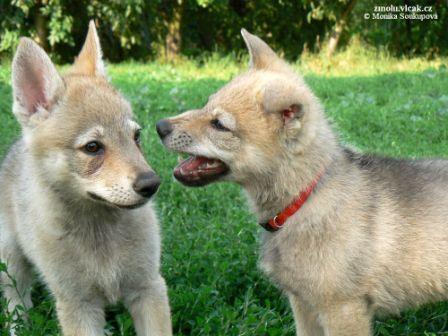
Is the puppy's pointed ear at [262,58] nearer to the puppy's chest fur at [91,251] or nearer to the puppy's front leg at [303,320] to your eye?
the puppy's chest fur at [91,251]

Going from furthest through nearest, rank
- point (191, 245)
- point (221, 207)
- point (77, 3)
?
1. point (77, 3)
2. point (221, 207)
3. point (191, 245)

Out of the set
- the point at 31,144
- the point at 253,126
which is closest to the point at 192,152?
the point at 253,126

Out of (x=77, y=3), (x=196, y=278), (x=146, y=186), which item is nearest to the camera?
(x=146, y=186)

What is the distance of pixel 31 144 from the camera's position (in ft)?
11.1

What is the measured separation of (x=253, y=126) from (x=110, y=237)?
1.01 meters

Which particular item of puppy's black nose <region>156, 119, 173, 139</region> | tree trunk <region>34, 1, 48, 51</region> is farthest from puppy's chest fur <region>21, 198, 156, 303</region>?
tree trunk <region>34, 1, 48, 51</region>

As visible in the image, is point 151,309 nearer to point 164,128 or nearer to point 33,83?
point 164,128

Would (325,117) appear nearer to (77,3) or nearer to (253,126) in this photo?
(253,126)

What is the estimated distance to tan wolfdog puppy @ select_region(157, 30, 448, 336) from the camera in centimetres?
322

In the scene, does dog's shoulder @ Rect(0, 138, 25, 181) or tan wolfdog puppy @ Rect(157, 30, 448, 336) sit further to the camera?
dog's shoulder @ Rect(0, 138, 25, 181)

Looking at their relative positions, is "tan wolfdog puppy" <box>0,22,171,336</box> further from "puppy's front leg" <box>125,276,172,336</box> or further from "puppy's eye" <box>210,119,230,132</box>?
"puppy's eye" <box>210,119,230,132</box>

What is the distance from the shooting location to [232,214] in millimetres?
5160

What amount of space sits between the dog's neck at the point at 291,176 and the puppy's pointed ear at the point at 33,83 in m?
1.21

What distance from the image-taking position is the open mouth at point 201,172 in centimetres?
344
